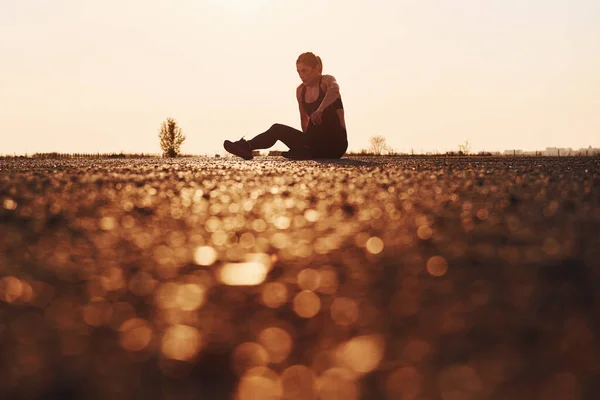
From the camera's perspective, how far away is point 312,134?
36.9 feet

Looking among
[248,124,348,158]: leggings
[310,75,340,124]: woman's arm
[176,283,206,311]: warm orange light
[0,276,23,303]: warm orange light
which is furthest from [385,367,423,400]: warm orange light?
[248,124,348,158]: leggings

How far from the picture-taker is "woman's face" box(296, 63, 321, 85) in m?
11.4

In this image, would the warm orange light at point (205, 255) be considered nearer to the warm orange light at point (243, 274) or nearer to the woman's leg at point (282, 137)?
the warm orange light at point (243, 274)

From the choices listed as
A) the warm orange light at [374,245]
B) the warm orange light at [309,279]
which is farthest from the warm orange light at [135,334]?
the warm orange light at [374,245]

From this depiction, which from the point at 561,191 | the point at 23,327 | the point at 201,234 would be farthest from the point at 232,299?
the point at 561,191

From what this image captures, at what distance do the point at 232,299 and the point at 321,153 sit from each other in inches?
393

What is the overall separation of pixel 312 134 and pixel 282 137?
485mm

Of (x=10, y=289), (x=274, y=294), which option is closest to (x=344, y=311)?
(x=274, y=294)

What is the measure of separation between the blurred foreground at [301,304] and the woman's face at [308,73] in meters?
8.34

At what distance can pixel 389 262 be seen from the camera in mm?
2018

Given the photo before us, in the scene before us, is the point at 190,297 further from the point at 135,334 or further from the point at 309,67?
the point at 309,67

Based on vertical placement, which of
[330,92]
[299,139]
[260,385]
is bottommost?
[260,385]

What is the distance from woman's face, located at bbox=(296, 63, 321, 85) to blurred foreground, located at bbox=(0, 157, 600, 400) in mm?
8342

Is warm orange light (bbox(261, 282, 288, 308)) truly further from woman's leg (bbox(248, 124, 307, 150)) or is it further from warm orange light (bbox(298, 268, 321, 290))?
woman's leg (bbox(248, 124, 307, 150))
